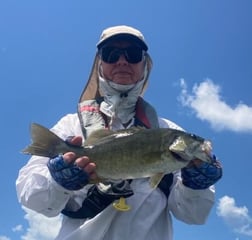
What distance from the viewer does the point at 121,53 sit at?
7.59 meters

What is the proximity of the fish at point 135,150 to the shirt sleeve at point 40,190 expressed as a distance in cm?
36

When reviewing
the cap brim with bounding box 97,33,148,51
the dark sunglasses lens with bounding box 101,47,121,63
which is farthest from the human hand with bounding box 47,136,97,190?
the cap brim with bounding box 97,33,148,51

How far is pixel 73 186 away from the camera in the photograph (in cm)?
640

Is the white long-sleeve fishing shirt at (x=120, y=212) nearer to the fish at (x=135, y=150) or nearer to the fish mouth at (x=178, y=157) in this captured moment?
the fish at (x=135, y=150)

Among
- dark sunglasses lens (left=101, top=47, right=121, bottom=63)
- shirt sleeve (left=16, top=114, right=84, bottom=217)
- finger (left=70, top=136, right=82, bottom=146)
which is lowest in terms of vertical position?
shirt sleeve (left=16, top=114, right=84, bottom=217)

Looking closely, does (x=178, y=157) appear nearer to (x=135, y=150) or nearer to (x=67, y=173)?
(x=135, y=150)

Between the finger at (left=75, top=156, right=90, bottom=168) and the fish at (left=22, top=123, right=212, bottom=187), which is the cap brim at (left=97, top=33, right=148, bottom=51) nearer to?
the fish at (left=22, top=123, right=212, bottom=187)

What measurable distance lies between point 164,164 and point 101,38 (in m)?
2.52

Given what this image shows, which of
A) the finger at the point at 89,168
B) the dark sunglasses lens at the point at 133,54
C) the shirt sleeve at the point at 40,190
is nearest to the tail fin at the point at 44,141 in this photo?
the shirt sleeve at the point at 40,190

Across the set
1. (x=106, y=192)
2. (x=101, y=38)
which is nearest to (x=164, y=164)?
(x=106, y=192)

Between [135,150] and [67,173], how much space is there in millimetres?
849

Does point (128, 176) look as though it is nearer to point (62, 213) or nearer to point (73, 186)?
point (73, 186)

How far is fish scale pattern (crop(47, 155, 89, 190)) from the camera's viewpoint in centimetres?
628

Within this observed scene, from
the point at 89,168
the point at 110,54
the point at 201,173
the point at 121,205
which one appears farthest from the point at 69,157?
the point at 110,54
